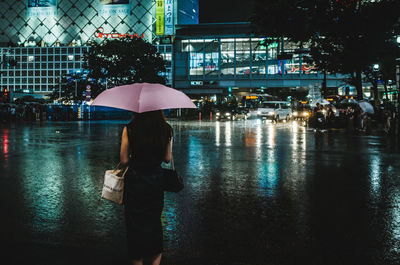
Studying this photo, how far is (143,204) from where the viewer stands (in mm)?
3492

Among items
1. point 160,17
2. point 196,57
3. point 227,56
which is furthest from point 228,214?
point 160,17

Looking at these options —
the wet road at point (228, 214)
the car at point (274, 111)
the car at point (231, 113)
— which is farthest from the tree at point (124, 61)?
the wet road at point (228, 214)

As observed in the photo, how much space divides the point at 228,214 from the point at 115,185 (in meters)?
3.00

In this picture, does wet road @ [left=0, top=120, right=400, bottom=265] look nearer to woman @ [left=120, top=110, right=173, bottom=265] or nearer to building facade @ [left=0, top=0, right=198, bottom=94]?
woman @ [left=120, top=110, right=173, bottom=265]

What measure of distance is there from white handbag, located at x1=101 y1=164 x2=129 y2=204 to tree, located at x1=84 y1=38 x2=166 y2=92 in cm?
4863

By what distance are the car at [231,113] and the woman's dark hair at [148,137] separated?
45.7 metres

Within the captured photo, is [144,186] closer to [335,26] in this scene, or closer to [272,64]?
[335,26]

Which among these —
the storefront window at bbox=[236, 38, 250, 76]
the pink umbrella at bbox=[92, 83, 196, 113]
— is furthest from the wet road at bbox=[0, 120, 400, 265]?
the storefront window at bbox=[236, 38, 250, 76]

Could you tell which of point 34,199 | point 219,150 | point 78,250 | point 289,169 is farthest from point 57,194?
point 219,150

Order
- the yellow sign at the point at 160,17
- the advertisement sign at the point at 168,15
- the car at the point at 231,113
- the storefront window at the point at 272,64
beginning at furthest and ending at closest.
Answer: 1. the advertisement sign at the point at 168,15
2. the yellow sign at the point at 160,17
3. the storefront window at the point at 272,64
4. the car at the point at 231,113

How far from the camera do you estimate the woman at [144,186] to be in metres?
3.48

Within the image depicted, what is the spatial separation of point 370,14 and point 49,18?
111 metres

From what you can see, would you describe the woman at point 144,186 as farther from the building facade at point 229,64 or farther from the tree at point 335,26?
the building facade at point 229,64

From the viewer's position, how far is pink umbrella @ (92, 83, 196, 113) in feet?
11.9
